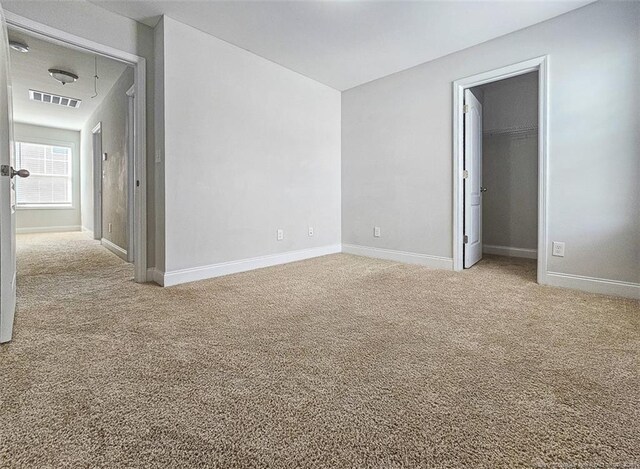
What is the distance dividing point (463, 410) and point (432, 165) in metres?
2.84

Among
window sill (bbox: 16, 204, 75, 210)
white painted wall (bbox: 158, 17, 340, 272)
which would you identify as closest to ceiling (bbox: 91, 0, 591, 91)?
white painted wall (bbox: 158, 17, 340, 272)

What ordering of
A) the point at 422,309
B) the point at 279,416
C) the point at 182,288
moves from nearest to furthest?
the point at 279,416 < the point at 422,309 < the point at 182,288

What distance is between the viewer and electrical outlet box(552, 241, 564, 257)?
2659mm

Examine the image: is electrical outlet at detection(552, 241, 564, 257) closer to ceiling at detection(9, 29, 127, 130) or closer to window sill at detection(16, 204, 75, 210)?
ceiling at detection(9, 29, 127, 130)

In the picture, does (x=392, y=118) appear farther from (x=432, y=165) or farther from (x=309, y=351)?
(x=309, y=351)

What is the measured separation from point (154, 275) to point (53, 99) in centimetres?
440

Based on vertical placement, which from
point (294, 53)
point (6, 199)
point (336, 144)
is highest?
point (294, 53)

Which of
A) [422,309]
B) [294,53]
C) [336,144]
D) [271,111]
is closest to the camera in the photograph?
[422,309]

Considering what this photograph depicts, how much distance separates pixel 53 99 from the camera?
515 cm

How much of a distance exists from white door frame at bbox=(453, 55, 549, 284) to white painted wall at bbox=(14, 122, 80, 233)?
7.87m

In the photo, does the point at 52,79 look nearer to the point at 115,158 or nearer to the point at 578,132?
the point at 115,158

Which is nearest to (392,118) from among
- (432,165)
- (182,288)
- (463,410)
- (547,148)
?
(432,165)

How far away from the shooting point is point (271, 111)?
352 cm

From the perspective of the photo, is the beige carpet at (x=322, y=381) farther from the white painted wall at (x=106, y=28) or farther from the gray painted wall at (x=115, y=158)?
the gray painted wall at (x=115, y=158)
